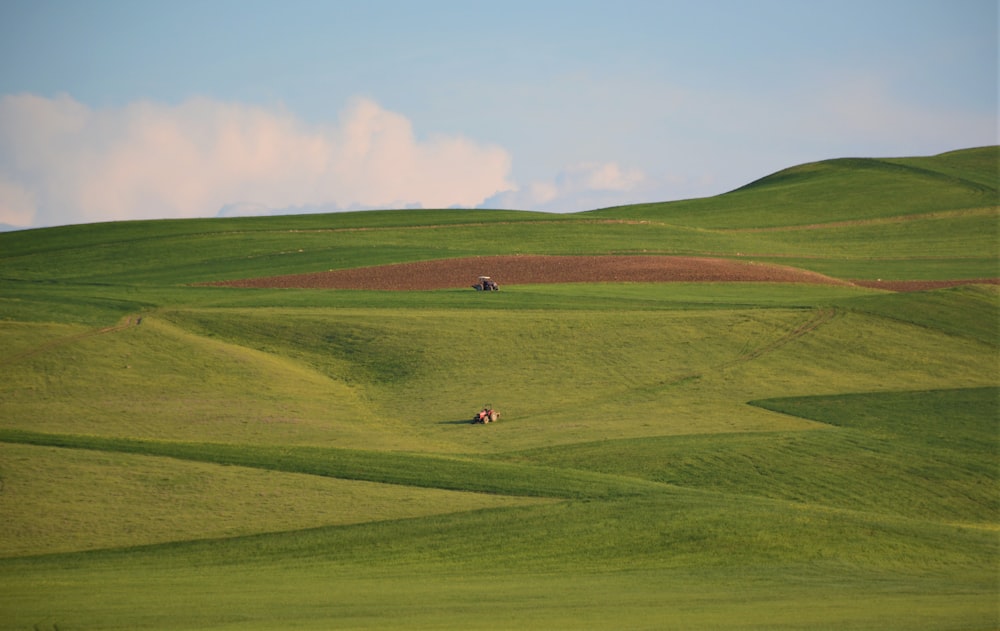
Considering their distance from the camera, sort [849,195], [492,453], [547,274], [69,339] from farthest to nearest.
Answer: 1. [849,195]
2. [547,274]
3. [69,339]
4. [492,453]

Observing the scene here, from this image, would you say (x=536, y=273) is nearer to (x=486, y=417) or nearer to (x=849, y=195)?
(x=486, y=417)

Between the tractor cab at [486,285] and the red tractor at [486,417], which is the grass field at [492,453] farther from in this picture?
the tractor cab at [486,285]

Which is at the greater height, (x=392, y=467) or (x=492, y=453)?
(x=392, y=467)

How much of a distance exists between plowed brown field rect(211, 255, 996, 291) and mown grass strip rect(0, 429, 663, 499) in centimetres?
2420

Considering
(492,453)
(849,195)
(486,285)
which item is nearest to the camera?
(492,453)

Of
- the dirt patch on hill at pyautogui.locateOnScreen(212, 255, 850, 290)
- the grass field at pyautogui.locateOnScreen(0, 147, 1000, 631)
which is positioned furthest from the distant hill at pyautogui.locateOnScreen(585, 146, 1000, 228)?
the dirt patch on hill at pyautogui.locateOnScreen(212, 255, 850, 290)

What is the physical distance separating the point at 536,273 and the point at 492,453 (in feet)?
86.6

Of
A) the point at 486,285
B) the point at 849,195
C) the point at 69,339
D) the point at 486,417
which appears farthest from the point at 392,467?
the point at 849,195

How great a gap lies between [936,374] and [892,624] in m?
23.9

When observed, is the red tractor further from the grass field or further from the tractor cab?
the tractor cab

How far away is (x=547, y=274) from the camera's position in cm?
5509

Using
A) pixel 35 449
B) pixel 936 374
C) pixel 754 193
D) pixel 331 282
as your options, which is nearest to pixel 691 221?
pixel 754 193

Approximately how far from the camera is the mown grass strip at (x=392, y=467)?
25.8 metres

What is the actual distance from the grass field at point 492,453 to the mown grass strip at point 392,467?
0.33 feet
